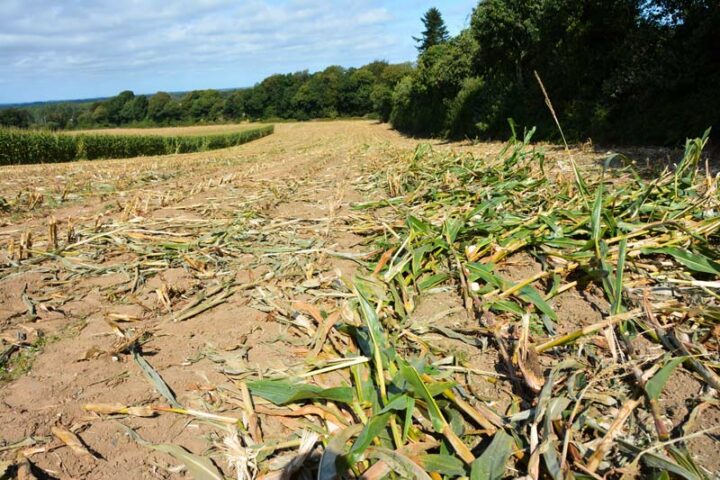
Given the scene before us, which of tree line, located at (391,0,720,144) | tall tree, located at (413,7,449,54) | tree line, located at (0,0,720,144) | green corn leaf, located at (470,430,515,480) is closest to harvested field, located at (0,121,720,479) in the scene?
green corn leaf, located at (470,430,515,480)

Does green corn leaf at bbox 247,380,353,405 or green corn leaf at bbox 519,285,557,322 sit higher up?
green corn leaf at bbox 519,285,557,322

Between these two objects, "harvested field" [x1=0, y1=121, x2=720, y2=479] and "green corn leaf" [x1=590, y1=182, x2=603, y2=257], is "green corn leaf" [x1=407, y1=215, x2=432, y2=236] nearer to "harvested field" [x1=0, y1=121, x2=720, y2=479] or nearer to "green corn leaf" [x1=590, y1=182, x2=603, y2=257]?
"harvested field" [x1=0, y1=121, x2=720, y2=479]

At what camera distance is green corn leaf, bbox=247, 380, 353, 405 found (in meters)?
1.81

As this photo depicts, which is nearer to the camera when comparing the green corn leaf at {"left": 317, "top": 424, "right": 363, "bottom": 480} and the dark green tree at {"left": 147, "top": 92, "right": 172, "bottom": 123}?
the green corn leaf at {"left": 317, "top": 424, "right": 363, "bottom": 480}

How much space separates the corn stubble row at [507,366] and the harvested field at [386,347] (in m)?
0.01

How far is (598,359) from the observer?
76.2 inches

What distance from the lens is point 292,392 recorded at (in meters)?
1.88

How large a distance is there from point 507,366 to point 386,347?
553mm

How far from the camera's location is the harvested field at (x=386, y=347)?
1593 millimetres

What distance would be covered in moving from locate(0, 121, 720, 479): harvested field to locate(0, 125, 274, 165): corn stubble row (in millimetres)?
20469

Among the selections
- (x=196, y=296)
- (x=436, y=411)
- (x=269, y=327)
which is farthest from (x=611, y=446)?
(x=196, y=296)

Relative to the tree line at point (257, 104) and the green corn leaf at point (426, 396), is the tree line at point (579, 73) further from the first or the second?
the tree line at point (257, 104)

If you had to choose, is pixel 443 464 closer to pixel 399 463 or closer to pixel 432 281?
pixel 399 463

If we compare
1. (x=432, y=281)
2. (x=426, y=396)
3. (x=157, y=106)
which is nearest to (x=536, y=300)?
(x=432, y=281)
